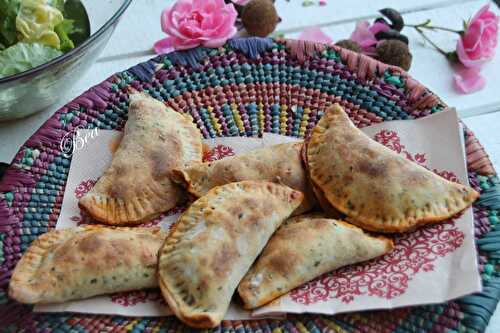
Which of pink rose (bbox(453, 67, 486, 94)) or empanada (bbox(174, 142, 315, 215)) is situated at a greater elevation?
empanada (bbox(174, 142, 315, 215))

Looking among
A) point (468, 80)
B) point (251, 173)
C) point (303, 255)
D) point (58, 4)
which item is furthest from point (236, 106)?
point (468, 80)

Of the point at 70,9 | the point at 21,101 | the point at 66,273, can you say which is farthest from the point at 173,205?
the point at 70,9

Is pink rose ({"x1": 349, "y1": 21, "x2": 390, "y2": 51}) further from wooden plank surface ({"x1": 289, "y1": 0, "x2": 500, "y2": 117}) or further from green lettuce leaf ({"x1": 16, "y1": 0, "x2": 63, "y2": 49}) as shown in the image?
green lettuce leaf ({"x1": 16, "y1": 0, "x2": 63, "y2": 49})

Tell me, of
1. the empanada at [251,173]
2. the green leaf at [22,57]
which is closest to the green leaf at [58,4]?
the green leaf at [22,57]

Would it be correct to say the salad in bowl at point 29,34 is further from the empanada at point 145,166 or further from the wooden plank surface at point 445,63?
the wooden plank surface at point 445,63

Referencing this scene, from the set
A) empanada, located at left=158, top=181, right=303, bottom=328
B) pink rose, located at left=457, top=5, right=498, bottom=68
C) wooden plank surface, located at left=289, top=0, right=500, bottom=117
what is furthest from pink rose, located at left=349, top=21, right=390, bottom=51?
empanada, located at left=158, top=181, right=303, bottom=328

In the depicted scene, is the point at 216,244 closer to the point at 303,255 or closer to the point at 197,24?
the point at 303,255

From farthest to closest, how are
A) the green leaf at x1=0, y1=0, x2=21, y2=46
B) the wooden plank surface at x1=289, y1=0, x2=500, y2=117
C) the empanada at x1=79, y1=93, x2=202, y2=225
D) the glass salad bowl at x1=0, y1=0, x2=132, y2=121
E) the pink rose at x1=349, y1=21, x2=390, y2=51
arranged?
1. the pink rose at x1=349, y1=21, x2=390, y2=51
2. the wooden plank surface at x1=289, y1=0, x2=500, y2=117
3. the green leaf at x1=0, y1=0, x2=21, y2=46
4. the glass salad bowl at x1=0, y1=0, x2=132, y2=121
5. the empanada at x1=79, y1=93, x2=202, y2=225
